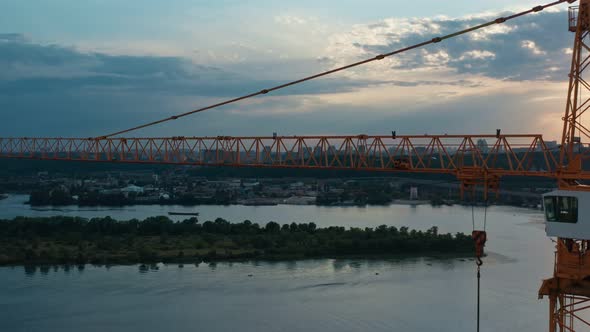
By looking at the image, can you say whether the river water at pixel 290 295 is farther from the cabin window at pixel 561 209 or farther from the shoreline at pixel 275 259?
the cabin window at pixel 561 209

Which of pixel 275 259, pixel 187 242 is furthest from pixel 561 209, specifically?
pixel 187 242

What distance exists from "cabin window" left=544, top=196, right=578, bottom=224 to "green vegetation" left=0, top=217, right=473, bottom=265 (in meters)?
11.5

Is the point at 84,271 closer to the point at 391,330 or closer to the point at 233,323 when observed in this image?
the point at 233,323

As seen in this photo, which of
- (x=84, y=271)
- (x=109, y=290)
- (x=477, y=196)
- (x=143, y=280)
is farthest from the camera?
(x=477, y=196)

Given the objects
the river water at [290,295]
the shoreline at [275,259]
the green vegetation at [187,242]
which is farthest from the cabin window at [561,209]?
the green vegetation at [187,242]

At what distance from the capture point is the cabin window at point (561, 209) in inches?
215

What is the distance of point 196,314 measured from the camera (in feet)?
36.2

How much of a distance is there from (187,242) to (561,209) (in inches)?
545

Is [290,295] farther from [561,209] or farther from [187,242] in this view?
[561,209]

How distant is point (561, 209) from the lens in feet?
18.2

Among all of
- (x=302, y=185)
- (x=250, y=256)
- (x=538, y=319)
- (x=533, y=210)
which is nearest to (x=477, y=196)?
(x=533, y=210)

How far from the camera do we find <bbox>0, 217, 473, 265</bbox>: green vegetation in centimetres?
1620

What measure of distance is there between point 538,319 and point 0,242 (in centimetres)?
1413

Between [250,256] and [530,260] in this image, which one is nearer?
[530,260]
